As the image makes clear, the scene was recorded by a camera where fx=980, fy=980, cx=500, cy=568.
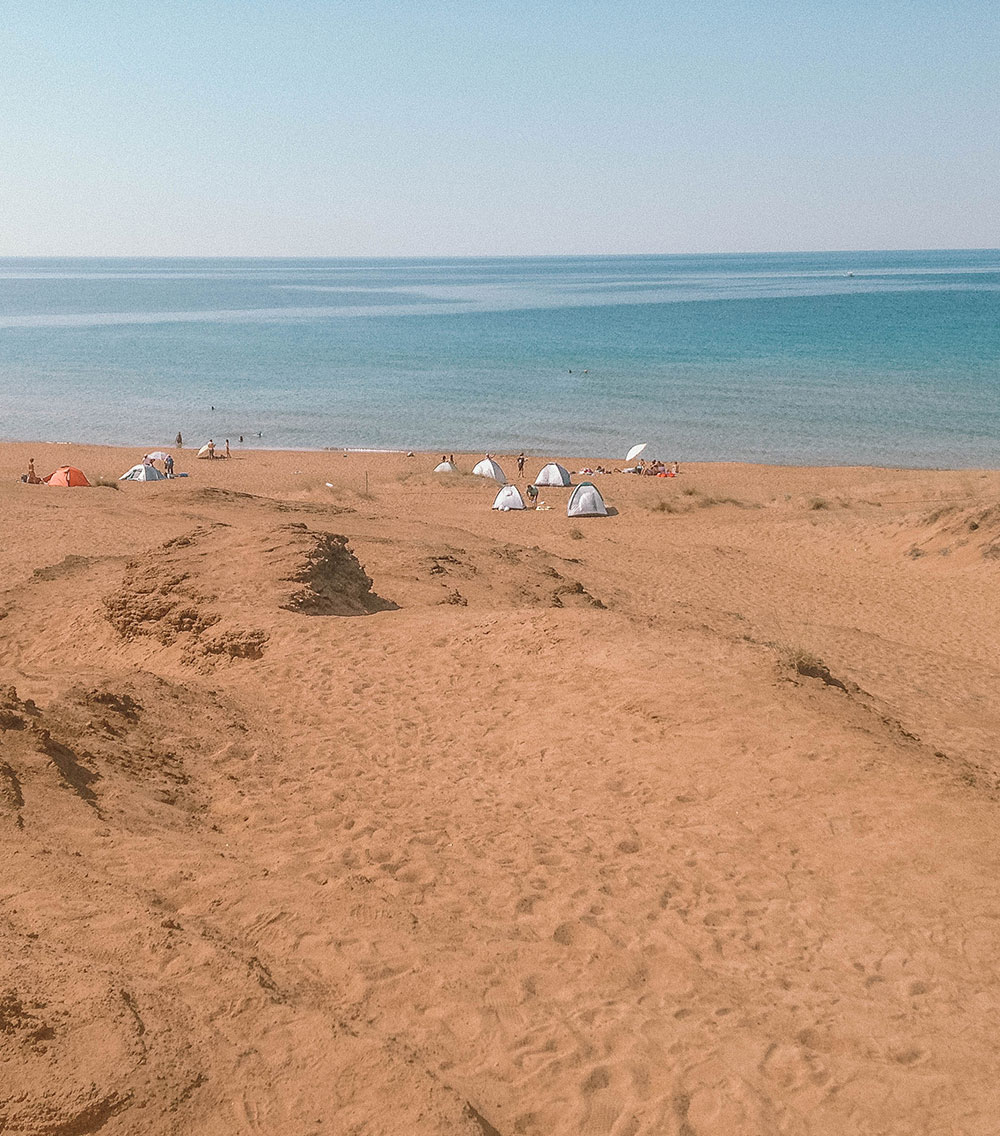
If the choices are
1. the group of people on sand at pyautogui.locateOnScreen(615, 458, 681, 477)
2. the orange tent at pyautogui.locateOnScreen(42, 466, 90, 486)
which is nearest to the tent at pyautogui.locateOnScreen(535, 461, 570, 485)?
the group of people on sand at pyautogui.locateOnScreen(615, 458, 681, 477)

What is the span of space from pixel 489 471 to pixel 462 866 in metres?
26.9

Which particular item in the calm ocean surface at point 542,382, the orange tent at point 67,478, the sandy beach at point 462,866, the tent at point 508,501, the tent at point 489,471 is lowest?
the sandy beach at point 462,866

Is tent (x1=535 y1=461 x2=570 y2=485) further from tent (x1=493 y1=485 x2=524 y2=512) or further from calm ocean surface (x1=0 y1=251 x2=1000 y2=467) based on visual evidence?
calm ocean surface (x1=0 y1=251 x2=1000 y2=467)

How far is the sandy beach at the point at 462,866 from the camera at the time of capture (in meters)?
4.66

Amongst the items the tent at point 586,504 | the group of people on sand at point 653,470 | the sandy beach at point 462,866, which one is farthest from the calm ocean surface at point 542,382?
the sandy beach at point 462,866

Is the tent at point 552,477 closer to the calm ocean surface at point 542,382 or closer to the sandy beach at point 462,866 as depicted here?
the calm ocean surface at point 542,382

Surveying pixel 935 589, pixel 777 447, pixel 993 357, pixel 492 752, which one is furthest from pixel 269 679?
pixel 993 357

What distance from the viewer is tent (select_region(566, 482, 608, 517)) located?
1079 inches

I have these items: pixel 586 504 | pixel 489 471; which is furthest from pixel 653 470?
pixel 586 504

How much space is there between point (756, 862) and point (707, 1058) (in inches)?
92.3

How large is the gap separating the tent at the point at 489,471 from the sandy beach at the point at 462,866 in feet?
60.6

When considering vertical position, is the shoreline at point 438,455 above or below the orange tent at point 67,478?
above

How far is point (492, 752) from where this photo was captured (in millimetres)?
9164

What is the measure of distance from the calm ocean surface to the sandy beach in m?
30.2
